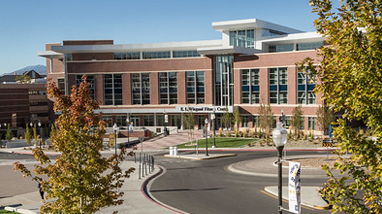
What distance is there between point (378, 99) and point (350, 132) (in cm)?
91

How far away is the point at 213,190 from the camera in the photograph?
26688 millimetres

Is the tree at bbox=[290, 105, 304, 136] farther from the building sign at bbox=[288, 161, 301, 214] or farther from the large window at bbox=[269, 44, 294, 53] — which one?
the building sign at bbox=[288, 161, 301, 214]

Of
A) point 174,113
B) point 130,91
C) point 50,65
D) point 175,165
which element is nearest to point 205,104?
point 174,113

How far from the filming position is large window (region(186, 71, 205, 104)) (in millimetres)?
73438

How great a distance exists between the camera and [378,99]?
8711mm

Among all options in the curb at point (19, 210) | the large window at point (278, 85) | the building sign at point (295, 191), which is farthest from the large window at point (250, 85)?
the building sign at point (295, 191)

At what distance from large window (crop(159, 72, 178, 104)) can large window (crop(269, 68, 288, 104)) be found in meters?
17.6

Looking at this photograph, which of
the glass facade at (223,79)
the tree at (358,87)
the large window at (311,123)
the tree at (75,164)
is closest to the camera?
the tree at (358,87)

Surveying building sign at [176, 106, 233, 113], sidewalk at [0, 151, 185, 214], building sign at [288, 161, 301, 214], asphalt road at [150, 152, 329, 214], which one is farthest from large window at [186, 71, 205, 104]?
building sign at [288, 161, 301, 214]

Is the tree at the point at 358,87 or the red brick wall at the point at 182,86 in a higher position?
the red brick wall at the point at 182,86

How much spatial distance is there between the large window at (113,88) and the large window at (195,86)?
13215mm

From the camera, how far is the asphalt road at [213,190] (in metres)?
21.9

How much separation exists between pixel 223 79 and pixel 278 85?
10281 millimetres

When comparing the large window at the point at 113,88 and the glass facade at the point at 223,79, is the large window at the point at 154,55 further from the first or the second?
the glass facade at the point at 223,79
